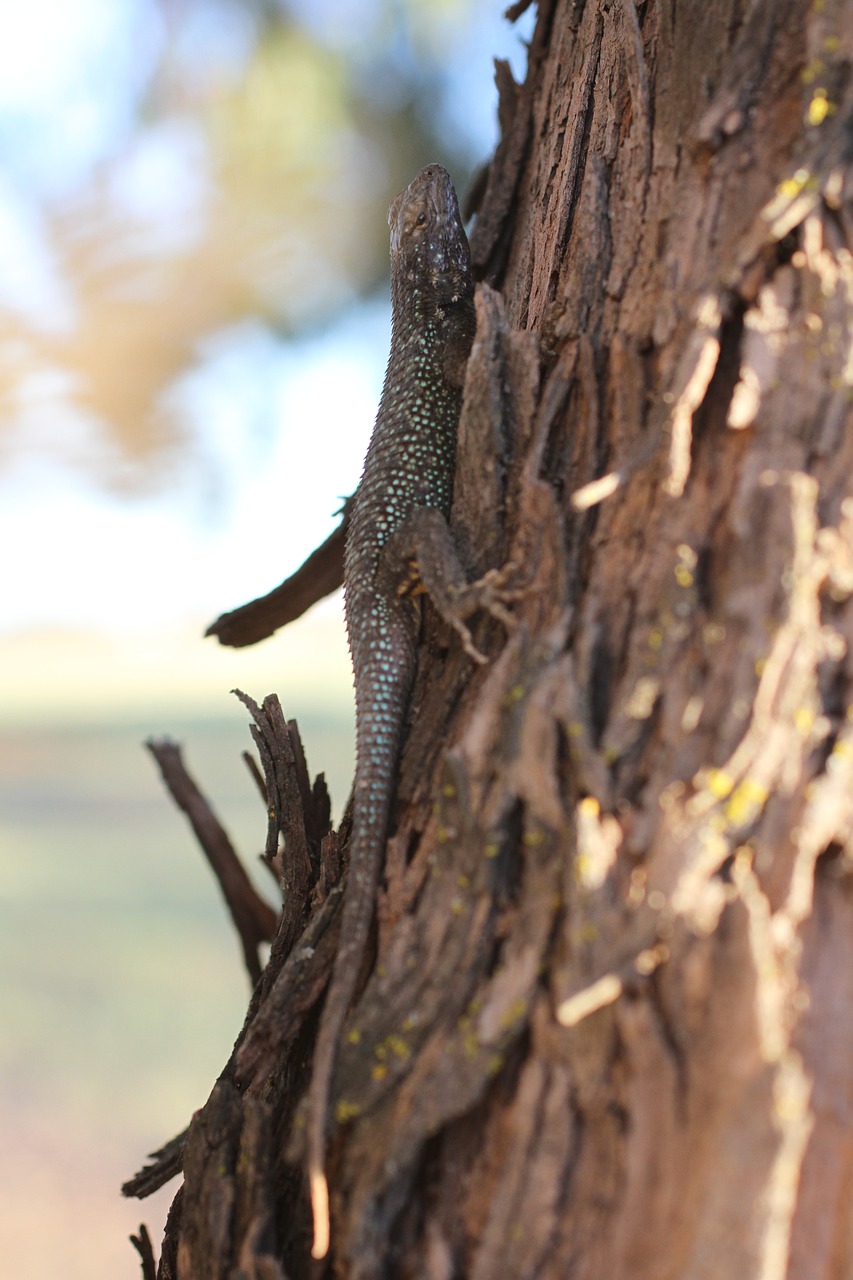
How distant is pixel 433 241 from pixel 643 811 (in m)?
1.98

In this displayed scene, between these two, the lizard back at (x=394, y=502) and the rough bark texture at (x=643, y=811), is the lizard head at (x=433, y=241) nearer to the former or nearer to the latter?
the lizard back at (x=394, y=502)

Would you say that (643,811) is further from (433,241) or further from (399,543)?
(433,241)

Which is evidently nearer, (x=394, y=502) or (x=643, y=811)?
(x=643, y=811)

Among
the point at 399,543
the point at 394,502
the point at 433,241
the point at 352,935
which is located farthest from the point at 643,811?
the point at 433,241

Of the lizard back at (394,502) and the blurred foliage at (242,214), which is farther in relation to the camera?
the blurred foliage at (242,214)

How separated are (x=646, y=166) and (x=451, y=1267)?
179cm

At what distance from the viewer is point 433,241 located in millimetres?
2586

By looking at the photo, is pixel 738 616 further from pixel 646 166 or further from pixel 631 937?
pixel 646 166

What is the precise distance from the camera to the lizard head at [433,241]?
2553mm

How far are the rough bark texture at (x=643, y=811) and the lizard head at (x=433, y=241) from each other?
93cm

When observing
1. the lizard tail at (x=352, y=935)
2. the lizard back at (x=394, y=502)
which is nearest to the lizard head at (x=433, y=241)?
the lizard back at (x=394, y=502)

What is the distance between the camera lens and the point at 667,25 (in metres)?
1.71

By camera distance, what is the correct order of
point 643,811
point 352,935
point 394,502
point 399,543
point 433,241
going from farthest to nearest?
point 433,241 → point 394,502 → point 399,543 → point 352,935 → point 643,811

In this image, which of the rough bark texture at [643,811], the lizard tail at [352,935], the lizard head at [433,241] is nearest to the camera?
the rough bark texture at [643,811]
